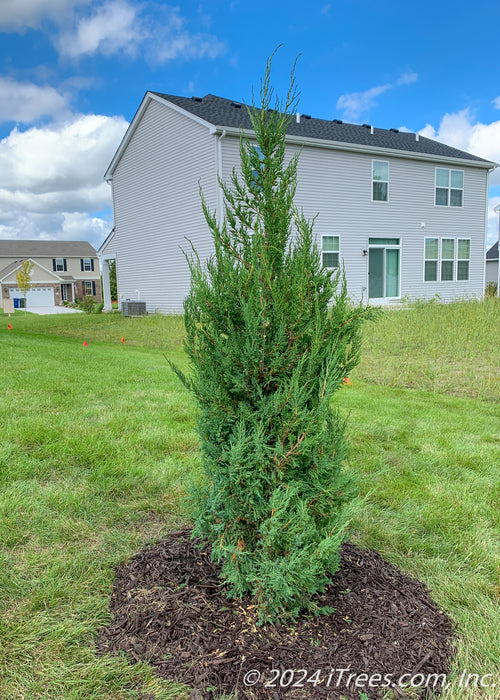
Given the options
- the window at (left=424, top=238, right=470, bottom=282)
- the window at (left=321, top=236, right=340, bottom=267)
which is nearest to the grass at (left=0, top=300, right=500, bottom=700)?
the window at (left=321, top=236, right=340, bottom=267)

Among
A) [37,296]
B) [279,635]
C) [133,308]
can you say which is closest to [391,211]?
[133,308]

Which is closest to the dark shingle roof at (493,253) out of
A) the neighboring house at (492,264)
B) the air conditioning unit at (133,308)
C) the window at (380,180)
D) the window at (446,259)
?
the neighboring house at (492,264)

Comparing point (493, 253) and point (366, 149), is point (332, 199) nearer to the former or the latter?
point (366, 149)

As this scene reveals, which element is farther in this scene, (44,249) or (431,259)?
(44,249)

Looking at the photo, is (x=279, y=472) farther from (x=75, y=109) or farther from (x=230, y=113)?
(x=230, y=113)

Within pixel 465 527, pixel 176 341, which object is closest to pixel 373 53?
pixel 176 341

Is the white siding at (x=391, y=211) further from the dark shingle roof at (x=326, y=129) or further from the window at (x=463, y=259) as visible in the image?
the dark shingle roof at (x=326, y=129)

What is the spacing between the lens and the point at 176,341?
1176 cm

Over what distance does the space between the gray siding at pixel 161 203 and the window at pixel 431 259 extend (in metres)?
10.1

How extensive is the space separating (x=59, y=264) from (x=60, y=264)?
0.35 feet

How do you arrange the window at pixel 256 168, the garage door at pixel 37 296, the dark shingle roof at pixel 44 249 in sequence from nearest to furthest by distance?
the window at pixel 256 168
the garage door at pixel 37 296
the dark shingle roof at pixel 44 249

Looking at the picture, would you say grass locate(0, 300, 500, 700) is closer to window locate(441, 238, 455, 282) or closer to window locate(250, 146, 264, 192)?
window locate(250, 146, 264, 192)

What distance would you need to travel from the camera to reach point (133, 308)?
20.3 m

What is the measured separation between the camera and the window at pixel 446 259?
816 inches
